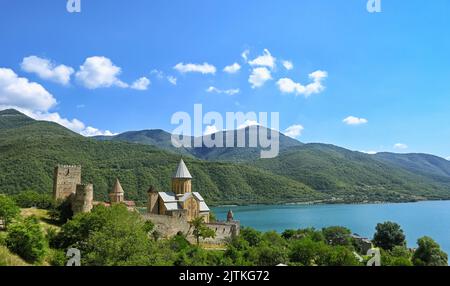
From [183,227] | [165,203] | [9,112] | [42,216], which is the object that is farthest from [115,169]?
[9,112]

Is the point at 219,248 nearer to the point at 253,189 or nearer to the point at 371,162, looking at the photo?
the point at 253,189

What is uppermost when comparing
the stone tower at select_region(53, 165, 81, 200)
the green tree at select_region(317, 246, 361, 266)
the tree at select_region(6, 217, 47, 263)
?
the stone tower at select_region(53, 165, 81, 200)

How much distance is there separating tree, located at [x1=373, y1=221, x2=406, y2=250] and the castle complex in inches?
573

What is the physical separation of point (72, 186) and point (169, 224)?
6.07 m

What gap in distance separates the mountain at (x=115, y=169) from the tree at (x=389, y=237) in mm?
50720

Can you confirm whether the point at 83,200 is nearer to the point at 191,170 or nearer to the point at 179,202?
the point at 179,202

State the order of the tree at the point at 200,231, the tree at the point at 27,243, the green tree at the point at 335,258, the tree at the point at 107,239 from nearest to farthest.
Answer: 1. the tree at the point at 107,239
2. the tree at the point at 27,243
3. the green tree at the point at 335,258
4. the tree at the point at 200,231

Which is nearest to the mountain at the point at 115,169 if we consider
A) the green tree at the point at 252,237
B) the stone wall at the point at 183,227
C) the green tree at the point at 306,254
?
the stone wall at the point at 183,227

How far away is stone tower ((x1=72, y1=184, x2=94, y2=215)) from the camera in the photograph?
19.3m

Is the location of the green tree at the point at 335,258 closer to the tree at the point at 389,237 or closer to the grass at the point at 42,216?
the grass at the point at 42,216

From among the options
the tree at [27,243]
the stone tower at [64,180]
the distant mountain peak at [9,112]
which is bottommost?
the tree at [27,243]

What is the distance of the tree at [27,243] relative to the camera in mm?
12977

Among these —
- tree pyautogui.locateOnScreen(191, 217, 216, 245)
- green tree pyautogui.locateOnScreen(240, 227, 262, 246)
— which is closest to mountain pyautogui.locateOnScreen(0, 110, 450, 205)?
tree pyautogui.locateOnScreen(191, 217, 216, 245)

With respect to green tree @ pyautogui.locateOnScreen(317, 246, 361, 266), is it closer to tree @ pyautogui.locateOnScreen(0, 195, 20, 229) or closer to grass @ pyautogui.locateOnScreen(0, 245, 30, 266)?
grass @ pyautogui.locateOnScreen(0, 245, 30, 266)
